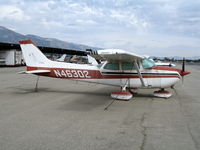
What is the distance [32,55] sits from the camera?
11.2 m

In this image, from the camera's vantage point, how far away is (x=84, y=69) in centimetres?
1020

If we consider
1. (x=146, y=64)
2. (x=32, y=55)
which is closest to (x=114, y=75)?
(x=146, y=64)

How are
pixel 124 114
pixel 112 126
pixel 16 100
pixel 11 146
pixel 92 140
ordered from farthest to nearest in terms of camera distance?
pixel 16 100 → pixel 124 114 → pixel 112 126 → pixel 92 140 → pixel 11 146

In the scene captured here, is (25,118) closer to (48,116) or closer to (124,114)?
(48,116)

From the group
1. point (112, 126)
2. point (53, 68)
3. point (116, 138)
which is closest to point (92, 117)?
point (112, 126)

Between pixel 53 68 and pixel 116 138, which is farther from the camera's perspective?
pixel 53 68

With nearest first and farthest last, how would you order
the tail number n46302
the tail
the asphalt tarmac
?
the asphalt tarmac
the tail number n46302
the tail

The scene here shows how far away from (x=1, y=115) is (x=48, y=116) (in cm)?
135

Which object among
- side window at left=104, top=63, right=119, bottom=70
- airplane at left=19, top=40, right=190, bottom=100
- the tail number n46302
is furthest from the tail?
side window at left=104, top=63, right=119, bottom=70

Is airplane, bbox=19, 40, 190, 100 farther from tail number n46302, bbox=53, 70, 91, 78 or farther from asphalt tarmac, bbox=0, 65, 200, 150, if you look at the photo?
asphalt tarmac, bbox=0, 65, 200, 150

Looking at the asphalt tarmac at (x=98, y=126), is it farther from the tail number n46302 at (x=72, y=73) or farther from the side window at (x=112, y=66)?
the tail number n46302 at (x=72, y=73)

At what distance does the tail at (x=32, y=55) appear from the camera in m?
11.1

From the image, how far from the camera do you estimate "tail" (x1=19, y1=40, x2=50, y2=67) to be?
438 inches

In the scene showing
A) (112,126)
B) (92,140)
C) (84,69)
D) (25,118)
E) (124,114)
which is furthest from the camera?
(84,69)
